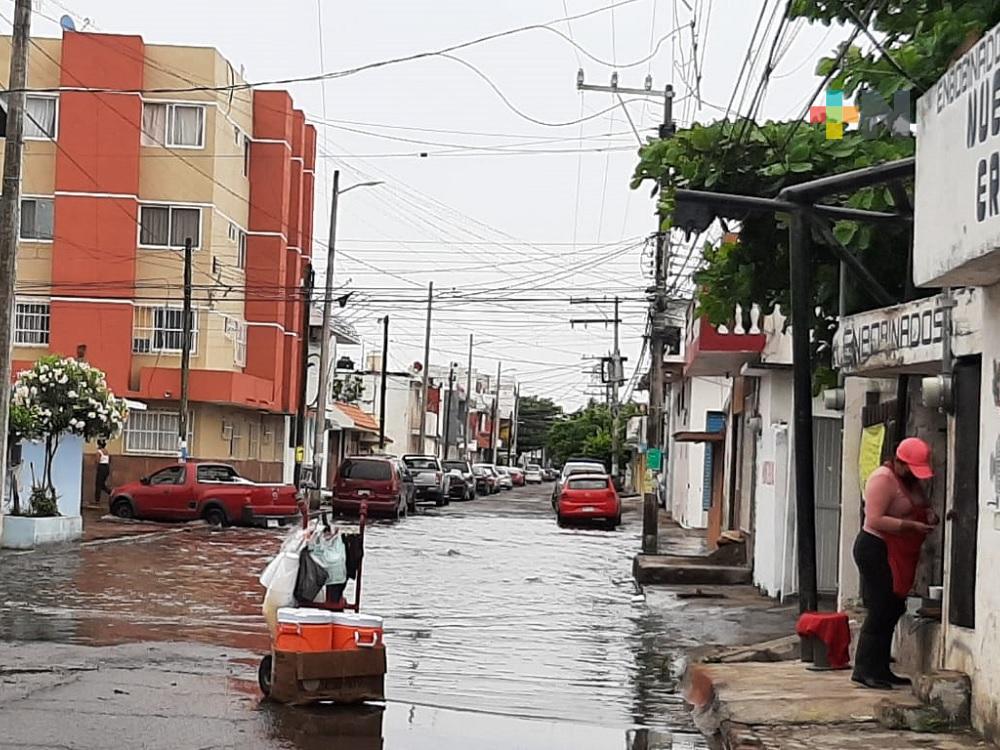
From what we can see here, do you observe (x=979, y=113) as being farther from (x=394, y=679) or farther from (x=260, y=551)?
(x=260, y=551)

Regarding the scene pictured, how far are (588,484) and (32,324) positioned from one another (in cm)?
1749

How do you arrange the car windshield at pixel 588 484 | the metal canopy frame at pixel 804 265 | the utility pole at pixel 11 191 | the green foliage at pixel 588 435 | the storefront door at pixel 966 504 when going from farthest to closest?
the green foliage at pixel 588 435, the car windshield at pixel 588 484, the utility pole at pixel 11 191, the metal canopy frame at pixel 804 265, the storefront door at pixel 966 504

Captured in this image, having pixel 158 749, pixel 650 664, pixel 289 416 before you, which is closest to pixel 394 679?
pixel 650 664

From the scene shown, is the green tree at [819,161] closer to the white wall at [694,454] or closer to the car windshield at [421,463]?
the white wall at [694,454]

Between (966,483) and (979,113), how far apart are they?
7.91 ft

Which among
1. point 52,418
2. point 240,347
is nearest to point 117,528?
point 52,418

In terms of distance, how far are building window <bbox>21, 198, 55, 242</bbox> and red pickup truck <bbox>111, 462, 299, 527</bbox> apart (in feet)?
41.8

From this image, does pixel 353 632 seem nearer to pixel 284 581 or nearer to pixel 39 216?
pixel 284 581

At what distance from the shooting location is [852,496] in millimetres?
15109

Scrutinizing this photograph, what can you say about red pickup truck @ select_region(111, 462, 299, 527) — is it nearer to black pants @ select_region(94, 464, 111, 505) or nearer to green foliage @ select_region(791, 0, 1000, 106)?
black pants @ select_region(94, 464, 111, 505)

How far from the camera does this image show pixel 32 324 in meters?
47.2

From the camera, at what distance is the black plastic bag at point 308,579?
1214 cm

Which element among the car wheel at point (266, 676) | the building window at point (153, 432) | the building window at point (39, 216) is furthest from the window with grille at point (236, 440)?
the car wheel at point (266, 676)

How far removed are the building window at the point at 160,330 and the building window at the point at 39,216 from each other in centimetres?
353
